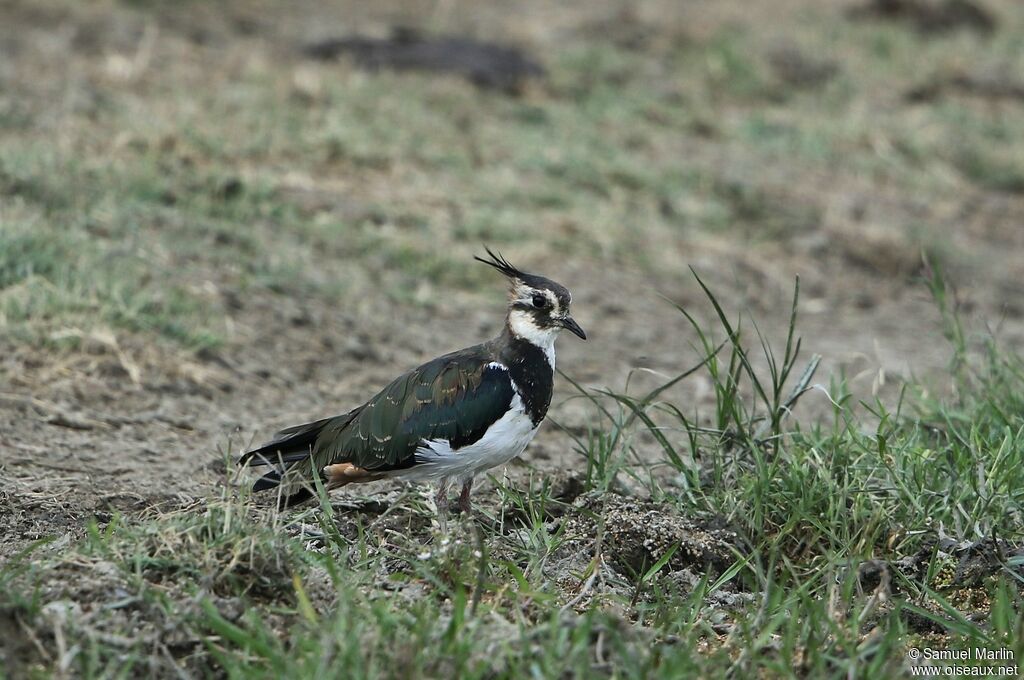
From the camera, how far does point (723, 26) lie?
1207 centimetres

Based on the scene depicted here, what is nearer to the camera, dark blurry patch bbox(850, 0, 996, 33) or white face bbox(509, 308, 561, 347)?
white face bbox(509, 308, 561, 347)

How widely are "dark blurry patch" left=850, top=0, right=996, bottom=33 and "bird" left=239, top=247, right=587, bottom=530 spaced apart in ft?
31.2

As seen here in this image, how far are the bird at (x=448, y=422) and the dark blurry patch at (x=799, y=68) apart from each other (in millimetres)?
7571

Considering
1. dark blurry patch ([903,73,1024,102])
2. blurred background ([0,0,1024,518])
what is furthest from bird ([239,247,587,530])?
dark blurry patch ([903,73,1024,102])

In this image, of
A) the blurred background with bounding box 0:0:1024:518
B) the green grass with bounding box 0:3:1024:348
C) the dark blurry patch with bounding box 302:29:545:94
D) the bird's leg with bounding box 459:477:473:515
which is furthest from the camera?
the dark blurry patch with bounding box 302:29:545:94

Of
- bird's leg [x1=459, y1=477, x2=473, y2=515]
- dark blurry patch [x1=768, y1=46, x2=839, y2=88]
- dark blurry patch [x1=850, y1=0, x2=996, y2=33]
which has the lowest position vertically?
bird's leg [x1=459, y1=477, x2=473, y2=515]

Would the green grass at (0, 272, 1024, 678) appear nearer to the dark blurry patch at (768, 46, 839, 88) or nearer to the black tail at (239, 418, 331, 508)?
the black tail at (239, 418, 331, 508)

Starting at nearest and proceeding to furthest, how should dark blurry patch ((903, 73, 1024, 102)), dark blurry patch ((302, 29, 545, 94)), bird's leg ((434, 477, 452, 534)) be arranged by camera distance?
bird's leg ((434, 477, 452, 534)) < dark blurry patch ((302, 29, 545, 94)) < dark blurry patch ((903, 73, 1024, 102))

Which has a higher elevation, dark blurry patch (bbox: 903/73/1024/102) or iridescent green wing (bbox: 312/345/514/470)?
dark blurry patch (bbox: 903/73/1024/102)

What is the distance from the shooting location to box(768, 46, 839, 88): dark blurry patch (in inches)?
448

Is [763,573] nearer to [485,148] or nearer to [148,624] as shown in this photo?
[148,624]

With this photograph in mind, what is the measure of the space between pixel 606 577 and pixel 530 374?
0.66 metres

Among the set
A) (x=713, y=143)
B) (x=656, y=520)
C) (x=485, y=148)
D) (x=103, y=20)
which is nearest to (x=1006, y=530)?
(x=656, y=520)

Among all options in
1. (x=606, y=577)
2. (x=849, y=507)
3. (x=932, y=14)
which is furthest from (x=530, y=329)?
(x=932, y=14)
